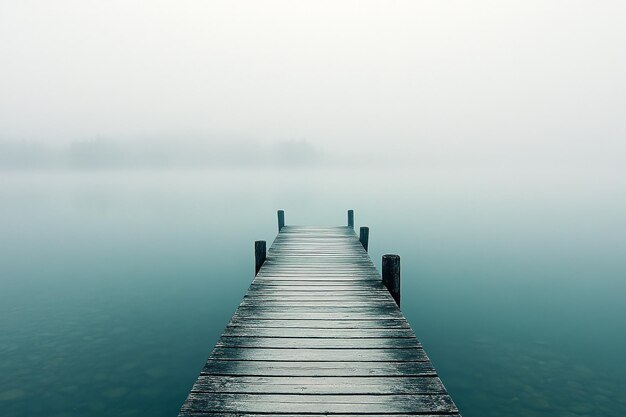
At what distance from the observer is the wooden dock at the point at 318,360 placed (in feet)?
14.1

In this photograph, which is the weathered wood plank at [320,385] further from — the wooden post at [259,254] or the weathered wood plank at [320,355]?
the wooden post at [259,254]

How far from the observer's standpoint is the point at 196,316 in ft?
44.1

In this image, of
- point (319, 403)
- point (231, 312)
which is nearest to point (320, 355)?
A: point (319, 403)

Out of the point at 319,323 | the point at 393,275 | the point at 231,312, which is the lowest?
the point at 231,312

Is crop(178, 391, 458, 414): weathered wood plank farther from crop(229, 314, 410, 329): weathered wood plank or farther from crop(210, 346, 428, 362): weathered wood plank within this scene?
crop(229, 314, 410, 329): weathered wood plank

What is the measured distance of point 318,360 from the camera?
17.2 ft

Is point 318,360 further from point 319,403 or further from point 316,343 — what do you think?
point 319,403

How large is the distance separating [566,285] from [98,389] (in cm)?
1877

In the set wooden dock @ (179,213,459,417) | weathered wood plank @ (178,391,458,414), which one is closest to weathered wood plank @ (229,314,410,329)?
wooden dock @ (179,213,459,417)

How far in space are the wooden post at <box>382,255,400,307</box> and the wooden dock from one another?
21 cm

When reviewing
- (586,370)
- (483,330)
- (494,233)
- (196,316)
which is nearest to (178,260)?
(196,316)

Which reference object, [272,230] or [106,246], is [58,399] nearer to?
[106,246]

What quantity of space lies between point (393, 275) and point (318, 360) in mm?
3446

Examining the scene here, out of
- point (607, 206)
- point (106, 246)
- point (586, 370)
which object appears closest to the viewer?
point (586, 370)
